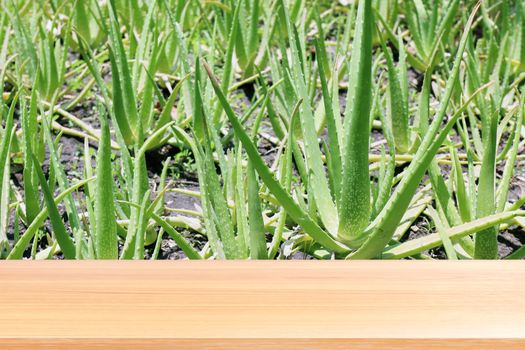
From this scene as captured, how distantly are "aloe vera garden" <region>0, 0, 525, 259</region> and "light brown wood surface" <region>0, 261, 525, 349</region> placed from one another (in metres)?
0.14

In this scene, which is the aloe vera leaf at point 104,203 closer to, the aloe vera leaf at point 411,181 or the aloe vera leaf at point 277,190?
the aloe vera leaf at point 277,190

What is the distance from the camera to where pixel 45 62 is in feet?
5.43

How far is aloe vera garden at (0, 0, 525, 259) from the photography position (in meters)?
1.14

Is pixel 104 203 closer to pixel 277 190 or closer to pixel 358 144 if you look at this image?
pixel 277 190

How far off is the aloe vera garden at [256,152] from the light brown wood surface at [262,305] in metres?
0.14

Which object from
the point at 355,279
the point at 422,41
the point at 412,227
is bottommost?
the point at 412,227

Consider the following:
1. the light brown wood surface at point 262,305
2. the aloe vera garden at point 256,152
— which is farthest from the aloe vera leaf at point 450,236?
the light brown wood surface at point 262,305

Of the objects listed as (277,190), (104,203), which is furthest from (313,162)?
(104,203)

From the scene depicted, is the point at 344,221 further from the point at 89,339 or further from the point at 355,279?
the point at 89,339

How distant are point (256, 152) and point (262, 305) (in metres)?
0.23

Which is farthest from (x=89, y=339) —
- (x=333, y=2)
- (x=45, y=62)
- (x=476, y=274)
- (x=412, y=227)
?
(x=333, y=2)

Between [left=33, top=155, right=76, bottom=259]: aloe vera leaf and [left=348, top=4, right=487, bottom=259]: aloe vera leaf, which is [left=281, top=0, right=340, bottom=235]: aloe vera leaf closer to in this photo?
[left=348, top=4, right=487, bottom=259]: aloe vera leaf

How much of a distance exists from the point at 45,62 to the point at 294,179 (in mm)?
523

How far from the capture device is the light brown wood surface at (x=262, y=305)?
88 centimetres
